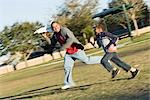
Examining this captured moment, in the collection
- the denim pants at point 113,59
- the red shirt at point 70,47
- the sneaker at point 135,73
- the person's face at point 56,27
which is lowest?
the sneaker at point 135,73

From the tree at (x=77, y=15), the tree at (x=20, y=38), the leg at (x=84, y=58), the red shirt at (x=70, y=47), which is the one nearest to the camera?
the red shirt at (x=70, y=47)

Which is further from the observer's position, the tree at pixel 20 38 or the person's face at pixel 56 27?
the tree at pixel 20 38

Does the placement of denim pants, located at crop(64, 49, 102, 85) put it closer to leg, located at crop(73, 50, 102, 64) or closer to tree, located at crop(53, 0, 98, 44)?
leg, located at crop(73, 50, 102, 64)

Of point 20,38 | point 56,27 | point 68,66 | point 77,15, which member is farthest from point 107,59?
point 77,15

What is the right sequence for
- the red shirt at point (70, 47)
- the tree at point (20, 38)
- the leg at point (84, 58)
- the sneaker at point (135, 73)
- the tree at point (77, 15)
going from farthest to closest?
the tree at point (77, 15) → the tree at point (20, 38) → the leg at point (84, 58) → the red shirt at point (70, 47) → the sneaker at point (135, 73)

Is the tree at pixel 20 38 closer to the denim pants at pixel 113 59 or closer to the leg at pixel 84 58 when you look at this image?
the leg at pixel 84 58

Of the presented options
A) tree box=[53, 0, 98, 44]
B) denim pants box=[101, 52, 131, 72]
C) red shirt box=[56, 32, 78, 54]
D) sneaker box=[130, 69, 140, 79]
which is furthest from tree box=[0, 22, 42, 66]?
sneaker box=[130, 69, 140, 79]

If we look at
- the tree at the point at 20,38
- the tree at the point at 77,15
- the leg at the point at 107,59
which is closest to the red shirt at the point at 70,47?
the leg at the point at 107,59

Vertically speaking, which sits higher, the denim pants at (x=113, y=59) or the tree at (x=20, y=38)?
the tree at (x=20, y=38)

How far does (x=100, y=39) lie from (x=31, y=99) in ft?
6.63

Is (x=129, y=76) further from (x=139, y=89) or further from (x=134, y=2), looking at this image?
(x=134, y=2)

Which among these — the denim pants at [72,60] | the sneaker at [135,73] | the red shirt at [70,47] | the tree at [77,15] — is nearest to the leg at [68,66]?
the denim pants at [72,60]

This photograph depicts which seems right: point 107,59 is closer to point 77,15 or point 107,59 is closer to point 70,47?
point 70,47

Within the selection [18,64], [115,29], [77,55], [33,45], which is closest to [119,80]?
[77,55]
